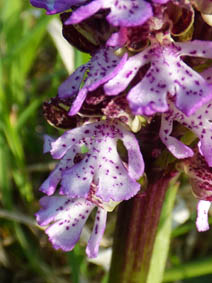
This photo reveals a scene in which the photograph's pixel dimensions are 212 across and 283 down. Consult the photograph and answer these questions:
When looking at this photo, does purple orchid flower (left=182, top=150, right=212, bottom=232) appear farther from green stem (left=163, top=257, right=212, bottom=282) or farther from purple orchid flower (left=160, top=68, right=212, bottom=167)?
green stem (left=163, top=257, right=212, bottom=282)

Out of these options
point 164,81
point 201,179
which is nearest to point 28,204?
point 201,179

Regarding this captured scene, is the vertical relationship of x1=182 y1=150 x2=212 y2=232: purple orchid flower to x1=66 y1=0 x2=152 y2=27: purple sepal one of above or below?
below

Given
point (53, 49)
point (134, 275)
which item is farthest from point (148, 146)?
point (53, 49)

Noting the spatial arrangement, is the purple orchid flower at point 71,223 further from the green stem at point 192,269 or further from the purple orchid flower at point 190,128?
the green stem at point 192,269

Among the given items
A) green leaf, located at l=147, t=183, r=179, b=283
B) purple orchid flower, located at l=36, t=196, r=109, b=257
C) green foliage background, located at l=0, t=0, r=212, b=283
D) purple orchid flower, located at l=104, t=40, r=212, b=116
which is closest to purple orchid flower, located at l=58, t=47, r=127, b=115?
purple orchid flower, located at l=104, t=40, r=212, b=116

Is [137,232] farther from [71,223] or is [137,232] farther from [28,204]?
[28,204]

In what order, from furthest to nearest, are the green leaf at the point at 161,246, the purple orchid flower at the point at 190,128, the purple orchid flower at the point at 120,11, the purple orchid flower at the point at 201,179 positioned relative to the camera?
the green leaf at the point at 161,246
the purple orchid flower at the point at 201,179
the purple orchid flower at the point at 190,128
the purple orchid flower at the point at 120,11

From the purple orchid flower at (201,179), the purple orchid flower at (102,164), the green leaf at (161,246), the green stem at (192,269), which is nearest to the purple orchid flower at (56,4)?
the purple orchid flower at (102,164)

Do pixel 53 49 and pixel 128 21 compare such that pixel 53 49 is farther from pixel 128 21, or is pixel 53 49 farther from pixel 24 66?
pixel 128 21
